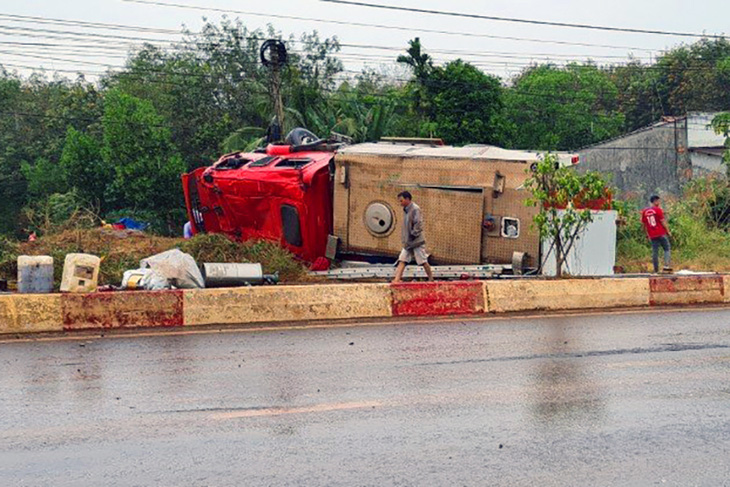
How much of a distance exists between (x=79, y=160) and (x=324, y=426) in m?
39.0

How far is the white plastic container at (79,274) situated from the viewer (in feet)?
39.6

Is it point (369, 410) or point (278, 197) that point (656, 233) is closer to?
point (278, 197)

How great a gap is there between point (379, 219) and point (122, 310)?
631cm

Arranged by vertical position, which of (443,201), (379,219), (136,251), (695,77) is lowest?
(136,251)

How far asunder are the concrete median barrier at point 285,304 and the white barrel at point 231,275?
1.50 meters

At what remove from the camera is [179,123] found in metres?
52.7

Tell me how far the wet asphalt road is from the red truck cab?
21.9 ft

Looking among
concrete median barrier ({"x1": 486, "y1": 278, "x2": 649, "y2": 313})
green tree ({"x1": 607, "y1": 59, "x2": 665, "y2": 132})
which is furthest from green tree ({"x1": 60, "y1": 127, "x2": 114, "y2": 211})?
green tree ({"x1": 607, "y1": 59, "x2": 665, "y2": 132})

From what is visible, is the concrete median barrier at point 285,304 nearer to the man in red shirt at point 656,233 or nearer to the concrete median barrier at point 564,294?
the concrete median barrier at point 564,294

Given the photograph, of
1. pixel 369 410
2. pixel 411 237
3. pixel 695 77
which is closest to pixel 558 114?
pixel 695 77

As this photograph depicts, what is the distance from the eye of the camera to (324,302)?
1237 cm

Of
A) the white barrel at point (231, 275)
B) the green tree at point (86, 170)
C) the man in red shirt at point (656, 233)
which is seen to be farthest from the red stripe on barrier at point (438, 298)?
the green tree at point (86, 170)

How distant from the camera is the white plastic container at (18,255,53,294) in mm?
12562

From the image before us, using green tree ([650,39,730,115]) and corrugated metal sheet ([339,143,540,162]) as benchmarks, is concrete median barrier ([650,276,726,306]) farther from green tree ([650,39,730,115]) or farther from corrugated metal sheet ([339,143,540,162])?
green tree ([650,39,730,115])
